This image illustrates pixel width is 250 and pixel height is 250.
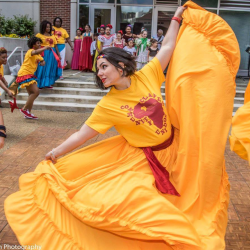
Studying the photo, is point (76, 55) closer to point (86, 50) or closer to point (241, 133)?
point (86, 50)

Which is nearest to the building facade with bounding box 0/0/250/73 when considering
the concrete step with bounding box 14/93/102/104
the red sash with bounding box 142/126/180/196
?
the concrete step with bounding box 14/93/102/104

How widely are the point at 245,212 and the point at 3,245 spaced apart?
8.63ft

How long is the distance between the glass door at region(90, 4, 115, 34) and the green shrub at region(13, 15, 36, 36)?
8.59 feet

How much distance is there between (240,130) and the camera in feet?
8.00

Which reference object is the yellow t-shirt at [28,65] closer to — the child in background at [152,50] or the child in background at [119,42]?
the child in background at [152,50]

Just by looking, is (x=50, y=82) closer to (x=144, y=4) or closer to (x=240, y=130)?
(x=144, y=4)

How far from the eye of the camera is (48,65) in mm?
9602

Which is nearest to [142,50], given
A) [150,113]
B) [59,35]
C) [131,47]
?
[131,47]

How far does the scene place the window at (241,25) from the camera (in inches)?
567

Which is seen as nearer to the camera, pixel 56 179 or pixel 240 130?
pixel 240 130

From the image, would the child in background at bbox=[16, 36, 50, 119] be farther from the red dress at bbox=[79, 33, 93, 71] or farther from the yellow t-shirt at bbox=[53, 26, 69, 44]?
the red dress at bbox=[79, 33, 93, 71]

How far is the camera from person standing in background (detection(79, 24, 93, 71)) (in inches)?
515

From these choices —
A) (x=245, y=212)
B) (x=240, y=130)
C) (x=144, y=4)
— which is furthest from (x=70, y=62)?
(x=240, y=130)

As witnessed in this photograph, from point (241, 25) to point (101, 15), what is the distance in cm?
608
